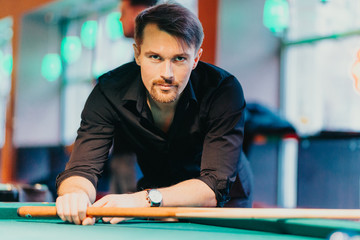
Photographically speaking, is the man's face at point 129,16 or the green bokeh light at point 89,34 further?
the green bokeh light at point 89,34

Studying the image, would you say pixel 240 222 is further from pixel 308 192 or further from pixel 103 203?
pixel 308 192

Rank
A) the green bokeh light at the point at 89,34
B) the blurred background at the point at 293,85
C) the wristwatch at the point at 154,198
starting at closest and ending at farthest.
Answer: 1. the wristwatch at the point at 154,198
2. the blurred background at the point at 293,85
3. the green bokeh light at the point at 89,34

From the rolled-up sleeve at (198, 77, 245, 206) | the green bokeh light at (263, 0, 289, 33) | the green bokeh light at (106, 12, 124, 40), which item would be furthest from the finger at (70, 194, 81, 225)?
the green bokeh light at (106, 12, 124, 40)

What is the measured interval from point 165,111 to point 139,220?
473mm

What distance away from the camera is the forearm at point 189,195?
1547mm

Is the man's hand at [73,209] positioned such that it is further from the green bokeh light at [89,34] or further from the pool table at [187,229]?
the green bokeh light at [89,34]

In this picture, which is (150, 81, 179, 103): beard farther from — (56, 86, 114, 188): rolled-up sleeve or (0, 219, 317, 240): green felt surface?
(0, 219, 317, 240): green felt surface

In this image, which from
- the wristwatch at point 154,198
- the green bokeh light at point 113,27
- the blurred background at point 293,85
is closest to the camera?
the wristwatch at point 154,198

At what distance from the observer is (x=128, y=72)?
1.91 meters

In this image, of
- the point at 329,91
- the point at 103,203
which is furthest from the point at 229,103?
the point at 329,91

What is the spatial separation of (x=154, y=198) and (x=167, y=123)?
401 mm

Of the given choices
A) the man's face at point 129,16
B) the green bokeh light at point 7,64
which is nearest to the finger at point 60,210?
the man's face at point 129,16

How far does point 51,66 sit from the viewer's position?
7.81m

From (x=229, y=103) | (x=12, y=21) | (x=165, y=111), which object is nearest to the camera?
(x=229, y=103)
